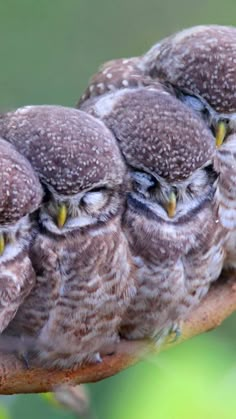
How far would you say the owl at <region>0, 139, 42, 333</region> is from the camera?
117 inches

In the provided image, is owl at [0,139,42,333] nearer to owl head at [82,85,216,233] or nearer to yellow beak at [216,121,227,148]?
owl head at [82,85,216,233]

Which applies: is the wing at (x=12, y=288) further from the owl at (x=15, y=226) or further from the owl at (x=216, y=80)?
the owl at (x=216, y=80)

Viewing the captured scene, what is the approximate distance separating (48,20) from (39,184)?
3046 millimetres

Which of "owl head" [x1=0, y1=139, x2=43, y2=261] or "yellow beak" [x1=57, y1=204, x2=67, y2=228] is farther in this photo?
Result: "yellow beak" [x1=57, y1=204, x2=67, y2=228]

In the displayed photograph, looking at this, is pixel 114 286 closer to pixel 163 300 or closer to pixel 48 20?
pixel 163 300

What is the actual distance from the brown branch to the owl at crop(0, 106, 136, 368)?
0.04m

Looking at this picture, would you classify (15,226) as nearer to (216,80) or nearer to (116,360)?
(116,360)

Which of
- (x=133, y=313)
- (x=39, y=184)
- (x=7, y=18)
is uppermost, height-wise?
(x=39, y=184)

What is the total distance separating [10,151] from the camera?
3.03 metres

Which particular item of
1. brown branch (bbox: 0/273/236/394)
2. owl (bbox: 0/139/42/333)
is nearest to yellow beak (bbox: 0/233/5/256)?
owl (bbox: 0/139/42/333)

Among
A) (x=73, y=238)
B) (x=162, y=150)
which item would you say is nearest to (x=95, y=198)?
(x=73, y=238)

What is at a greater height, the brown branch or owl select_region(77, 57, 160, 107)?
owl select_region(77, 57, 160, 107)

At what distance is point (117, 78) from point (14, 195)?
2.69 ft

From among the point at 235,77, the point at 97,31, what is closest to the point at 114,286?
the point at 235,77
